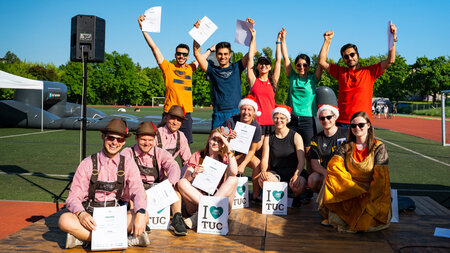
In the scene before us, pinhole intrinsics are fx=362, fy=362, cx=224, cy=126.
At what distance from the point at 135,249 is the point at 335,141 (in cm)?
271

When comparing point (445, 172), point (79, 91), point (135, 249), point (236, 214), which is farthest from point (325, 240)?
point (79, 91)

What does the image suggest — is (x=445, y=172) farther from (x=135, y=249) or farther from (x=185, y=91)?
(x=135, y=249)

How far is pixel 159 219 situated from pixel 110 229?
774mm

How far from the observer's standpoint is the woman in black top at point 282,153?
4746mm

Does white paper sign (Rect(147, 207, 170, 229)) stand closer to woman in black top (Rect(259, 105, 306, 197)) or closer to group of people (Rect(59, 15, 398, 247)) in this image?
group of people (Rect(59, 15, 398, 247))

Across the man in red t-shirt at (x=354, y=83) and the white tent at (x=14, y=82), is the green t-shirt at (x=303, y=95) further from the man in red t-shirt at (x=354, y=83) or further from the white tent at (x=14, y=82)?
the white tent at (x=14, y=82)

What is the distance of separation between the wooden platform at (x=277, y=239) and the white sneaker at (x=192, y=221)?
74 mm

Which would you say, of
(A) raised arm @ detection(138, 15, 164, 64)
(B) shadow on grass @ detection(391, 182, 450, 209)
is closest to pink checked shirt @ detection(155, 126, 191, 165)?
(A) raised arm @ detection(138, 15, 164, 64)

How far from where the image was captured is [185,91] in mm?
5582

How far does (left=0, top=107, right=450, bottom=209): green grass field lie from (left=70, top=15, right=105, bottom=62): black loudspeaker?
7.71 ft

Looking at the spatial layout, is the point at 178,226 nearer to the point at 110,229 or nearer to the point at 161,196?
the point at 161,196

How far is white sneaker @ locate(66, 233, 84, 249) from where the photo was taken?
3.36 metres

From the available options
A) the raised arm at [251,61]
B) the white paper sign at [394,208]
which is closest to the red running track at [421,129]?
the white paper sign at [394,208]

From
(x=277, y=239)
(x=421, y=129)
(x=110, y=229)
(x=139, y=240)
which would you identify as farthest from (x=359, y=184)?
(x=421, y=129)
